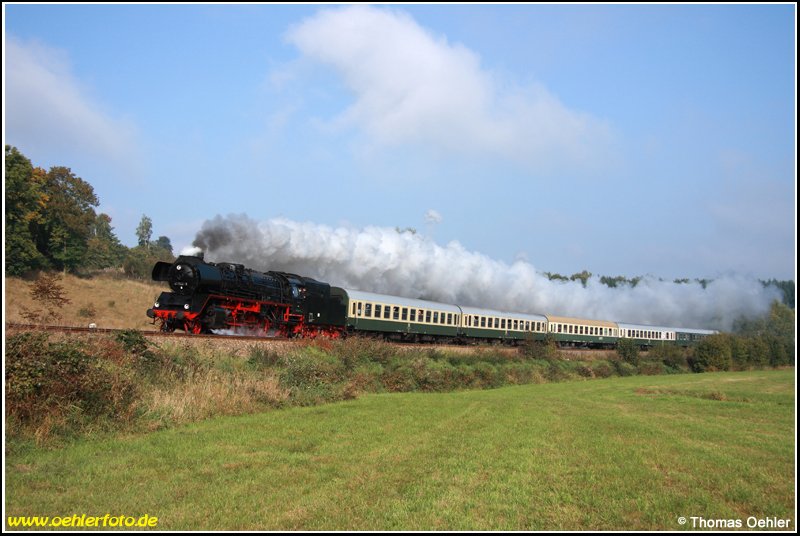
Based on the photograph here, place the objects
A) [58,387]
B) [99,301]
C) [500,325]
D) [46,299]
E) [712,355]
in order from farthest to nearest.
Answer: [712,355], [99,301], [500,325], [46,299], [58,387]

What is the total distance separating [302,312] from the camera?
27766mm

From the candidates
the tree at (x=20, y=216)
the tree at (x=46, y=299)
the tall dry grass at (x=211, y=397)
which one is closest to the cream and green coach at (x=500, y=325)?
the tree at (x=46, y=299)

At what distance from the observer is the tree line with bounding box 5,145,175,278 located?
4328 centimetres

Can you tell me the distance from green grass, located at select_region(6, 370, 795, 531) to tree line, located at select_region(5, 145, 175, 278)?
39347mm

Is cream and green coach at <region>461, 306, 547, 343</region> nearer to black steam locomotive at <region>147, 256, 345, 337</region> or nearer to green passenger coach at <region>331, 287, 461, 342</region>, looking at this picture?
green passenger coach at <region>331, 287, 461, 342</region>

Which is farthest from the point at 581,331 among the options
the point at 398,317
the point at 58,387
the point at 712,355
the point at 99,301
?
the point at 58,387

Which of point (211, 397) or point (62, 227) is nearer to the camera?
point (211, 397)

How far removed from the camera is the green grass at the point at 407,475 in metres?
6.56

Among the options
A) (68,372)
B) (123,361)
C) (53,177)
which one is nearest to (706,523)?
(68,372)

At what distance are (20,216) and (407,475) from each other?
1820 inches

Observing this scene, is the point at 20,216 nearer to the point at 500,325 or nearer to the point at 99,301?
the point at 99,301

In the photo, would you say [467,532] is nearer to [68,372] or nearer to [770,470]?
[770,470]

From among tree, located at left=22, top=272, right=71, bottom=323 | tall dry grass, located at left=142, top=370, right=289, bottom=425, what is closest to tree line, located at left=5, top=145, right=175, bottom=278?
tree, located at left=22, top=272, right=71, bottom=323

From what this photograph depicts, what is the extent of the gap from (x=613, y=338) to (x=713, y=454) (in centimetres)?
4515
